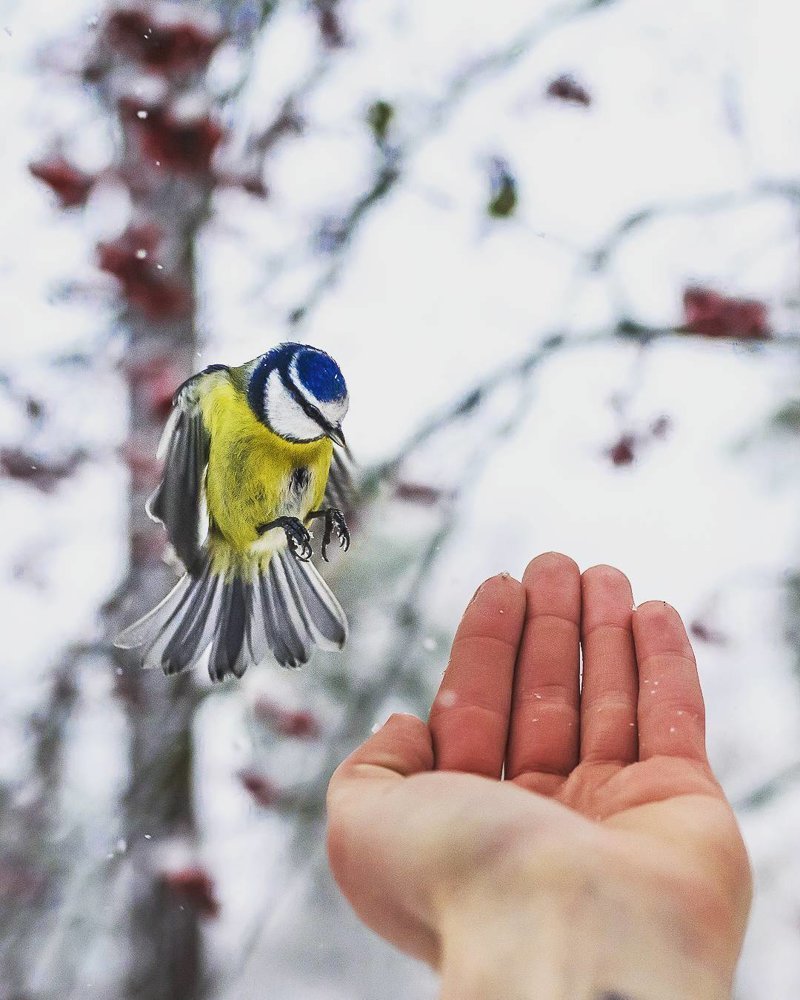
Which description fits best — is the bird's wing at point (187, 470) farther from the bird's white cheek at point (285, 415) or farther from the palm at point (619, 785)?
the palm at point (619, 785)

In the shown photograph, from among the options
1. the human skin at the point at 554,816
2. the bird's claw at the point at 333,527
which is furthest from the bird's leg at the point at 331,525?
the human skin at the point at 554,816

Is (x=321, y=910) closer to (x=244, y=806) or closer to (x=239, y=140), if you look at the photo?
(x=244, y=806)

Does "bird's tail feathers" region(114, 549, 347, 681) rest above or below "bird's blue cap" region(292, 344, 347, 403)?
below

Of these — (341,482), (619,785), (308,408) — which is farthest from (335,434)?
(619,785)

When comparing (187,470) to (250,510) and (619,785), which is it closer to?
(250,510)

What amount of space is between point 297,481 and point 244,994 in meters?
0.48

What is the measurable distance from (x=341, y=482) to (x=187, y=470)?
0.37 ft

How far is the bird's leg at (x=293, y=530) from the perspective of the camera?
0.46 metres

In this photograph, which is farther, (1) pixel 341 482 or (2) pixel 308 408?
(1) pixel 341 482

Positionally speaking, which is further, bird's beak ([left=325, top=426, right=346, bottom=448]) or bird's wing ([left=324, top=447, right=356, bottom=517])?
bird's wing ([left=324, top=447, right=356, bottom=517])

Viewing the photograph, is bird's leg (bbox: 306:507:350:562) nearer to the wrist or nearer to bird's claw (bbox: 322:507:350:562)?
bird's claw (bbox: 322:507:350:562)

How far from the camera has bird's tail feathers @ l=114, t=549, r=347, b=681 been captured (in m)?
0.51

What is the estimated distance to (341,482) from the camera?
1.84 feet

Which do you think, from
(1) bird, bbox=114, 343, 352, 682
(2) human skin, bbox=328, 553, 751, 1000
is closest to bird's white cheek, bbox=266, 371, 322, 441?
(1) bird, bbox=114, 343, 352, 682
